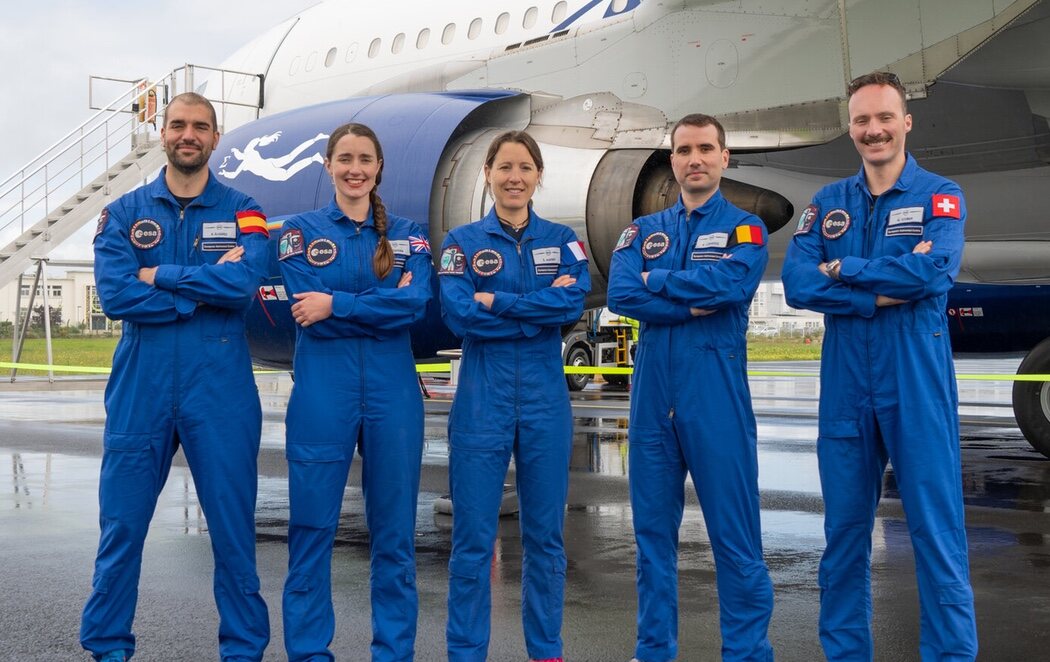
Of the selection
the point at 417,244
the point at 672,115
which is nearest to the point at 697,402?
the point at 417,244

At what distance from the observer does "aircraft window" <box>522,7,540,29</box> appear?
29.3ft

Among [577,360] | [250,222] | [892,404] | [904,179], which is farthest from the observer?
[577,360]

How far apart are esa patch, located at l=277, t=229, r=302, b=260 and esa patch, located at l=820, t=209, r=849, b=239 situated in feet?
6.70

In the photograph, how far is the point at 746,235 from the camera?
14.3 ft

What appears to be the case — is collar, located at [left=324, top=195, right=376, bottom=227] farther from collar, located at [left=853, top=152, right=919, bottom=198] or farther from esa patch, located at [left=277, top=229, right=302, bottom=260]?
collar, located at [left=853, top=152, right=919, bottom=198]

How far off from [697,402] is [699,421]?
2.9 inches

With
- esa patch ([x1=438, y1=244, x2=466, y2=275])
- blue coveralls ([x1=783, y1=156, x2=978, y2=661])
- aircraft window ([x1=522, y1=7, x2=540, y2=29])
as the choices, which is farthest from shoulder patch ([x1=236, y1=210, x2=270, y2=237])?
aircraft window ([x1=522, y1=7, x2=540, y2=29])

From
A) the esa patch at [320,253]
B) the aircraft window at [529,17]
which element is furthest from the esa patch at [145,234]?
the aircraft window at [529,17]

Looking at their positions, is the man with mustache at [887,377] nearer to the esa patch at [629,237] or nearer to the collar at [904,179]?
the collar at [904,179]

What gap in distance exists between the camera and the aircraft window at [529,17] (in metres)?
8.94

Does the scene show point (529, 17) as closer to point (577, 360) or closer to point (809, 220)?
point (809, 220)

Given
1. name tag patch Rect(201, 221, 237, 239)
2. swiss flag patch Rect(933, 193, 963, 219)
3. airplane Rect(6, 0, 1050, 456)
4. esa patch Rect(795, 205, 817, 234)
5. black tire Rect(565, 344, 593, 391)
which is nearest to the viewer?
swiss flag patch Rect(933, 193, 963, 219)

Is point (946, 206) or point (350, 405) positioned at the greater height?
point (946, 206)

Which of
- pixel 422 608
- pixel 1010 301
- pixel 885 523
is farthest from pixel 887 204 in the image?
pixel 1010 301
